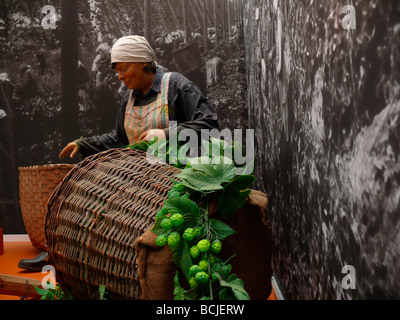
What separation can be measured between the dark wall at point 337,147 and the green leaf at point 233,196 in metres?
0.22

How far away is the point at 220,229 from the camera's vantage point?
109 cm

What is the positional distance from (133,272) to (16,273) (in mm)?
1719

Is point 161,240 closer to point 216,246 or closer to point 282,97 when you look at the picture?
point 216,246

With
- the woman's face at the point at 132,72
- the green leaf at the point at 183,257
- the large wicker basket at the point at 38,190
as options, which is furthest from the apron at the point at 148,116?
the green leaf at the point at 183,257

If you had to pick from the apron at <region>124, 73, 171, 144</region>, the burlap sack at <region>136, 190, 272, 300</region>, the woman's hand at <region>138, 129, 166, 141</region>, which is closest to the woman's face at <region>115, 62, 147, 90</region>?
the apron at <region>124, 73, 171, 144</region>

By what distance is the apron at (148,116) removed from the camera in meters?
2.14

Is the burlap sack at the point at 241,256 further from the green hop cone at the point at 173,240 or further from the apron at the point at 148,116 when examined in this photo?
the apron at the point at 148,116

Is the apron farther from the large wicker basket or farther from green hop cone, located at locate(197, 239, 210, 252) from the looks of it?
green hop cone, located at locate(197, 239, 210, 252)

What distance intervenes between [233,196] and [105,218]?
1.35 ft

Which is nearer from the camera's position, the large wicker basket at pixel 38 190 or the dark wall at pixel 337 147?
the dark wall at pixel 337 147

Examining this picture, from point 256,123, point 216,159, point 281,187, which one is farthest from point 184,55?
point 216,159

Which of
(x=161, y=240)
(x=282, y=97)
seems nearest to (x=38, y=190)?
(x=282, y=97)

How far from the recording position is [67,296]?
1426mm

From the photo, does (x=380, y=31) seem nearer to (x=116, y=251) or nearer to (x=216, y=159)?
(x=216, y=159)
